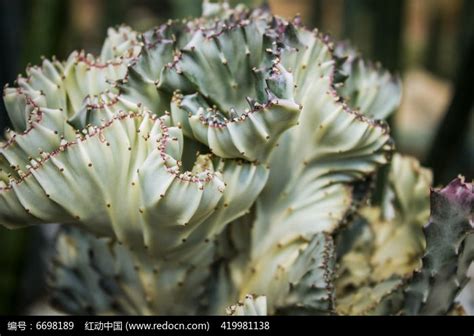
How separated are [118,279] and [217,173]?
0.30m

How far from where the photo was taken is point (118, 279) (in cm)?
115

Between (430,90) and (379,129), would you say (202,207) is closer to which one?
(379,129)

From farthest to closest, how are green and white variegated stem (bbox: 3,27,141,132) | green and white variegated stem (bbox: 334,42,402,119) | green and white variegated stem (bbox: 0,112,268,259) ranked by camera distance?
green and white variegated stem (bbox: 334,42,402,119) < green and white variegated stem (bbox: 3,27,141,132) < green and white variegated stem (bbox: 0,112,268,259)

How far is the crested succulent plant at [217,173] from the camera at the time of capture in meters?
0.93

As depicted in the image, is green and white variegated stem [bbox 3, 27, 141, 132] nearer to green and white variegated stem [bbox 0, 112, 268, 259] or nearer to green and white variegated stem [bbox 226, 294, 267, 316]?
green and white variegated stem [bbox 0, 112, 268, 259]

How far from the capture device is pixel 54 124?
3.20ft

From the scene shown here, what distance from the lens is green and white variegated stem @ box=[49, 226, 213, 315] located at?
1.10m

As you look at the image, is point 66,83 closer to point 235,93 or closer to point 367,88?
point 235,93

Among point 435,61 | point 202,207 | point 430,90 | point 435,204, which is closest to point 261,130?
point 202,207

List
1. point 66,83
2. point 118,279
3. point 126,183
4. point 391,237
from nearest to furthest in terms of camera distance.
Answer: point 126,183, point 66,83, point 118,279, point 391,237

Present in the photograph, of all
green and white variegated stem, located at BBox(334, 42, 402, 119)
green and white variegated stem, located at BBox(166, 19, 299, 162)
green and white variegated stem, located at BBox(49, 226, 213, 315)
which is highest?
green and white variegated stem, located at BBox(334, 42, 402, 119)

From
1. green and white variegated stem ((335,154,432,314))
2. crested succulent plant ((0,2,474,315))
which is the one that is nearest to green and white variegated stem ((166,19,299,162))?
crested succulent plant ((0,2,474,315))

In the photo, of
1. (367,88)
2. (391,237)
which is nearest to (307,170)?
(367,88)

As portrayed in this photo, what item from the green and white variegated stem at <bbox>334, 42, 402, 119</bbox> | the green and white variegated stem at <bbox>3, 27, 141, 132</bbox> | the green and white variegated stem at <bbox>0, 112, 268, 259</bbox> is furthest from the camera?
the green and white variegated stem at <bbox>334, 42, 402, 119</bbox>
